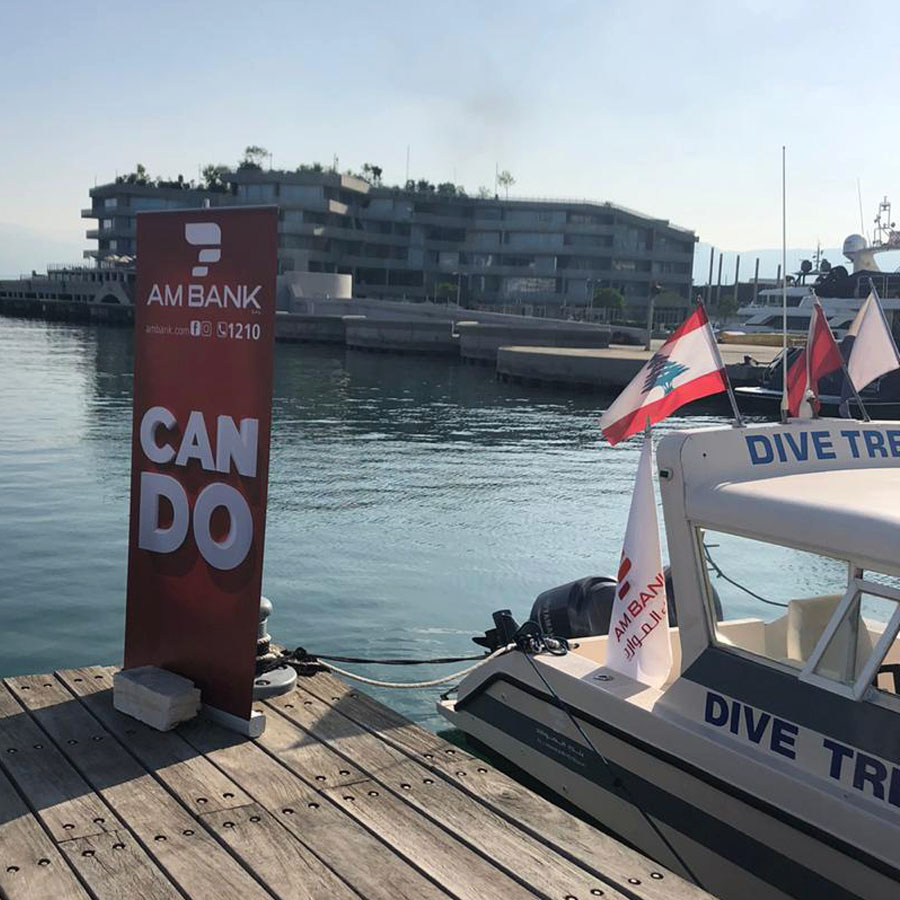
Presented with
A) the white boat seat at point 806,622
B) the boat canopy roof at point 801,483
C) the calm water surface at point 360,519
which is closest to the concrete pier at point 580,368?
the calm water surface at point 360,519

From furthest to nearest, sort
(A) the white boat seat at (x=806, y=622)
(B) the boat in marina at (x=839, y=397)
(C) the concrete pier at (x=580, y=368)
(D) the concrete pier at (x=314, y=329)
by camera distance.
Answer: (D) the concrete pier at (x=314, y=329)
(C) the concrete pier at (x=580, y=368)
(B) the boat in marina at (x=839, y=397)
(A) the white boat seat at (x=806, y=622)

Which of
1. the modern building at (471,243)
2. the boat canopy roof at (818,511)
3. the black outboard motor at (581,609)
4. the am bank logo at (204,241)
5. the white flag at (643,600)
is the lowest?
the black outboard motor at (581,609)

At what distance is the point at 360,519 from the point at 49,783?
14.8 meters

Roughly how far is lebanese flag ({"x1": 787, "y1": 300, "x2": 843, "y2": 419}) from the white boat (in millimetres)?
536

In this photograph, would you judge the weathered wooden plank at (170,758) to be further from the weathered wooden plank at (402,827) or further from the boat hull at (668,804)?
the boat hull at (668,804)

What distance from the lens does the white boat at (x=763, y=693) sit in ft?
18.9

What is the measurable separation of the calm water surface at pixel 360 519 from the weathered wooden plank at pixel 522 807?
7.82 feet

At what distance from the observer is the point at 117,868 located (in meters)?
4.28

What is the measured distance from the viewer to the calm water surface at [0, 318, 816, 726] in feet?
43.7

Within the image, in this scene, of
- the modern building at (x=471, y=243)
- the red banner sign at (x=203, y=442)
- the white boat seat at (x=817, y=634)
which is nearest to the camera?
the red banner sign at (x=203, y=442)

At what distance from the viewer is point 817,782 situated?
5934 millimetres

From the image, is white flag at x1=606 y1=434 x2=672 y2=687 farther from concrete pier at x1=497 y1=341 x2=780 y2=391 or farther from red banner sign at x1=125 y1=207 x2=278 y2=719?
concrete pier at x1=497 y1=341 x2=780 y2=391

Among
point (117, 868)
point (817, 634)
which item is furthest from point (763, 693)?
point (117, 868)

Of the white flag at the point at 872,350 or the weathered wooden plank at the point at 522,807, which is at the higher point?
→ the white flag at the point at 872,350
